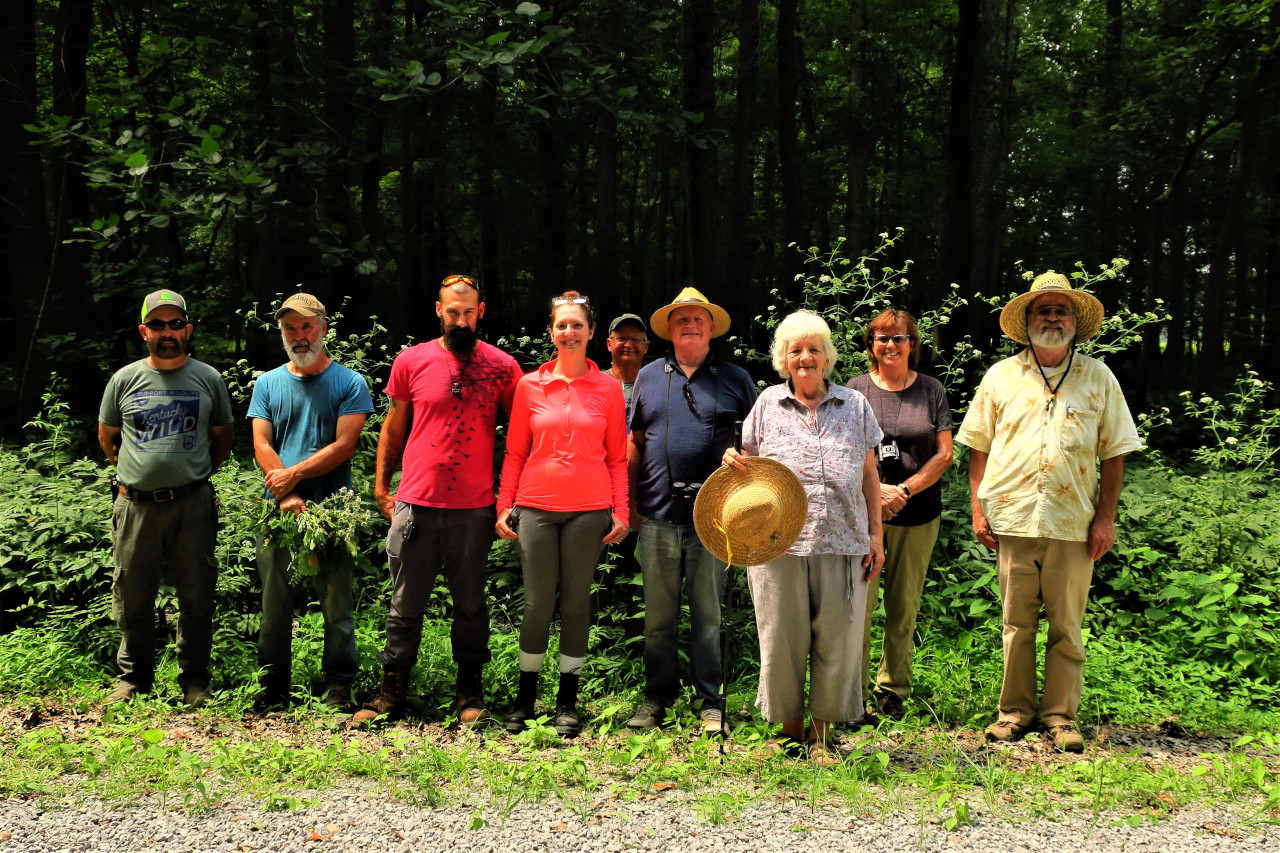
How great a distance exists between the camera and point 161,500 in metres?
4.99

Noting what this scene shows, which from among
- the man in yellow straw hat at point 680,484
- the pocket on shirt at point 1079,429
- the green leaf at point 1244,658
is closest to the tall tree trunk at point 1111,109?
the green leaf at point 1244,658

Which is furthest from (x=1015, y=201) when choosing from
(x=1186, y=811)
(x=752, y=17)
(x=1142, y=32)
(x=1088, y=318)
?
(x=1186, y=811)

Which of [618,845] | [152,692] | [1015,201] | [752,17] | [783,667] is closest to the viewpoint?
[618,845]

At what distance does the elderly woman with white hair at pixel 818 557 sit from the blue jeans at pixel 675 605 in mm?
472

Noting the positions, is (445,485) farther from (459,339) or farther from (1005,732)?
(1005,732)

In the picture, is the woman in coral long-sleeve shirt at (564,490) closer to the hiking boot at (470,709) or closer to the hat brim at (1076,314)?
the hiking boot at (470,709)

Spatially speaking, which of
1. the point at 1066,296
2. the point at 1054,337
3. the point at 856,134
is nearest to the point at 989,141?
the point at 856,134

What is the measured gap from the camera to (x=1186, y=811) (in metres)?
3.77

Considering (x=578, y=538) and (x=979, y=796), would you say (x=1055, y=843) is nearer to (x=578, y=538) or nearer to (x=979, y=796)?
(x=979, y=796)

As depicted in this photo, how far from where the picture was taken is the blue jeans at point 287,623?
16.0 ft

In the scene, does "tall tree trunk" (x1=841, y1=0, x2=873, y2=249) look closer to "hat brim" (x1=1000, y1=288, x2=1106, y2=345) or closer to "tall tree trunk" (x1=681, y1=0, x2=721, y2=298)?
"tall tree trunk" (x1=681, y1=0, x2=721, y2=298)

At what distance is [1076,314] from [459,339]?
3393 millimetres

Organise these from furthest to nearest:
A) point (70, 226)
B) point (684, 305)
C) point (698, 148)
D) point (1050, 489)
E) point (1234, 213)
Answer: point (1234, 213) < point (70, 226) < point (698, 148) < point (684, 305) < point (1050, 489)

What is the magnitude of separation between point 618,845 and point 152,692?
327 centimetres
